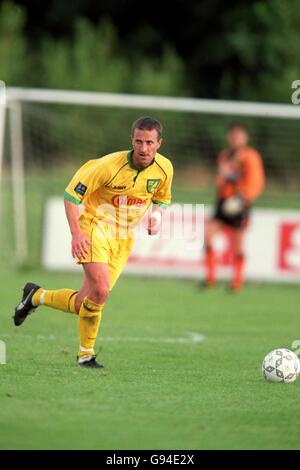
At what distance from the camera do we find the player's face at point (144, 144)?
7.84 metres

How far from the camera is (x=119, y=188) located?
26.9 ft

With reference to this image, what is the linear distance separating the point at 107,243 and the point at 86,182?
0.53 metres

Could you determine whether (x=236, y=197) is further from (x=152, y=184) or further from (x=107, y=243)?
(x=107, y=243)

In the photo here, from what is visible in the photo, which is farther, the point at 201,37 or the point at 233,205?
the point at 201,37

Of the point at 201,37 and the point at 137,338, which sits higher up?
the point at 201,37

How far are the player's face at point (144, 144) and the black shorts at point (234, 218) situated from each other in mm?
8147

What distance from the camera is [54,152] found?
781 inches

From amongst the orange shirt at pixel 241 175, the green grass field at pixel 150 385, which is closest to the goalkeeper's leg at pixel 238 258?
the orange shirt at pixel 241 175

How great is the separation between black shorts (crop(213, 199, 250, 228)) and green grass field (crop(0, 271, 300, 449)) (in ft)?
9.80

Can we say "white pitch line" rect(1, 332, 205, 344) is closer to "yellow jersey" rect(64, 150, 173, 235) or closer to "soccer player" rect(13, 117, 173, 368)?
"soccer player" rect(13, 117, 173, 368)

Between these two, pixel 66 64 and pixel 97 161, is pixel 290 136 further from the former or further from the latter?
pixel 97 161

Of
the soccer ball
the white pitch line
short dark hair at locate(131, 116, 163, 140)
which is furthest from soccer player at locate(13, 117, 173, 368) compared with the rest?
the white pitch line

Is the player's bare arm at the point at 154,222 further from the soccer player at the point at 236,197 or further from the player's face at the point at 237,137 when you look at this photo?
the player's face at the point at 237,137

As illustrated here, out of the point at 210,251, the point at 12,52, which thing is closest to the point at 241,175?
the point at 210,251
